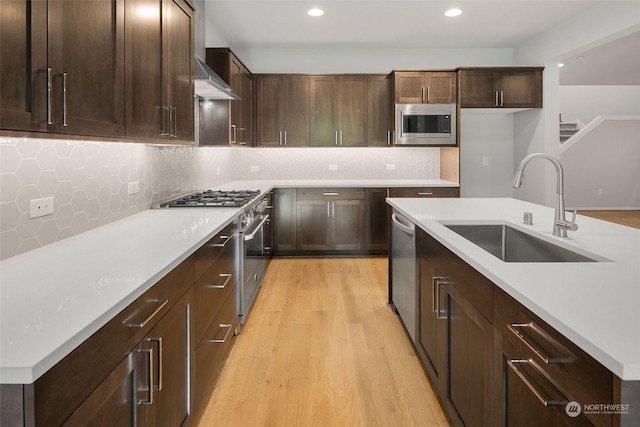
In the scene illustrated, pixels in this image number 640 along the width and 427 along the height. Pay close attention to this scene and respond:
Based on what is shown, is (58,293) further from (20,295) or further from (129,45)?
(129,45)

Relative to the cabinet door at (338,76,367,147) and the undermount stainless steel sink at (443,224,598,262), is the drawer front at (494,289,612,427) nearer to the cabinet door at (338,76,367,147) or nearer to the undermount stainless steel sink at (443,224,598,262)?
the undermount stainless steel sink at (443,224,598,262)

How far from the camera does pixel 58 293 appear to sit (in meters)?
1.33

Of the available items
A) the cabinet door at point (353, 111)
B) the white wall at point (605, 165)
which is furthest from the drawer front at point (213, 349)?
the white wall at point (605, 165)

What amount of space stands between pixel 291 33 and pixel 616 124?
8127 millimetres

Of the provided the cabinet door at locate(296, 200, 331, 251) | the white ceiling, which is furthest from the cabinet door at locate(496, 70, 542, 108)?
the cabinet door at locate(296, 200, 331, 251)

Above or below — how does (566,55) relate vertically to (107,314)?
above

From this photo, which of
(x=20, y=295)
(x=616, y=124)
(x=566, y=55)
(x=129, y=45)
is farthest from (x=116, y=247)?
(x=616, y=124)

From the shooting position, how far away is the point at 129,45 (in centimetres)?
208

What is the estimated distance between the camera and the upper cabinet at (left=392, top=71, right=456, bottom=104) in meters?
5.96

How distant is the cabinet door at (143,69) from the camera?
209cm

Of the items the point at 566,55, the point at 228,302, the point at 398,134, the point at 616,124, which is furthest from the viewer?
the point at 616,124

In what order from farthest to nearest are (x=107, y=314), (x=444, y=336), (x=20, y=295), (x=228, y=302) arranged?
(x=228, y=302), (x=444, y=336), (x=20, y=295), (x=107, y=314)

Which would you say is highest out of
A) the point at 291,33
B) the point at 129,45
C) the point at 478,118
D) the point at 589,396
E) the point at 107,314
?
the point at 291,33

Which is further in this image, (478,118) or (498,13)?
(478,118)
